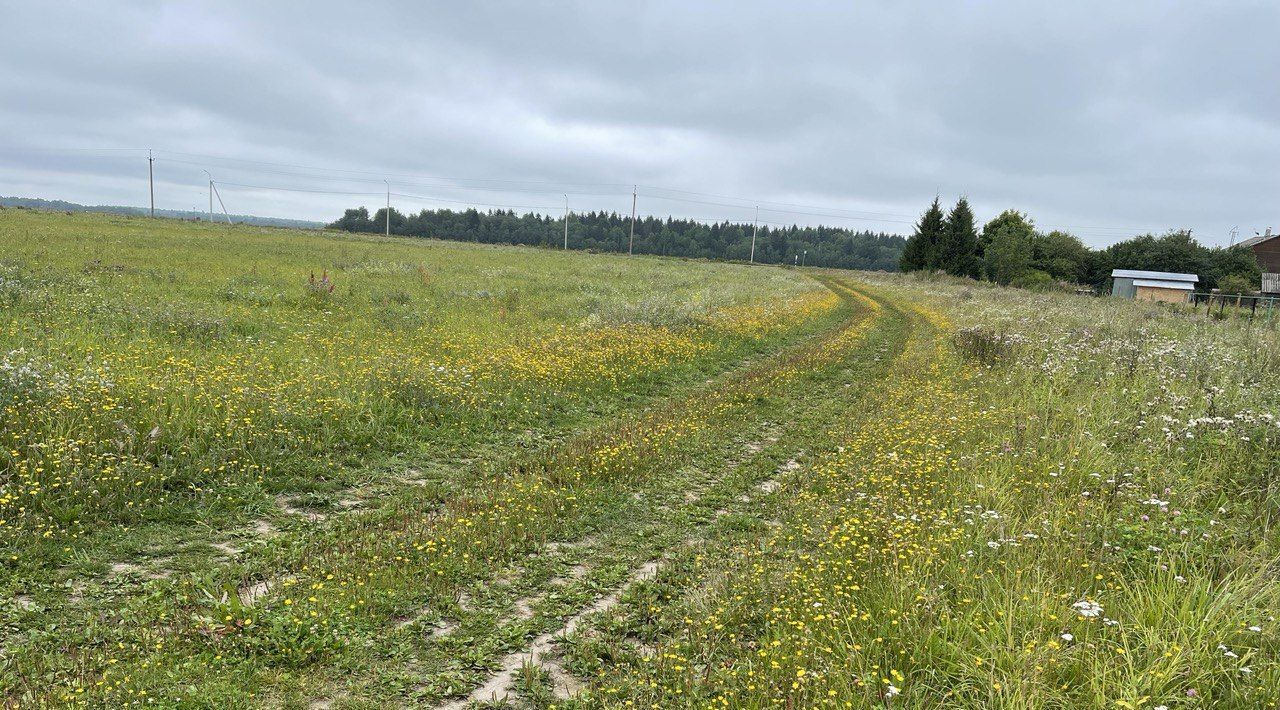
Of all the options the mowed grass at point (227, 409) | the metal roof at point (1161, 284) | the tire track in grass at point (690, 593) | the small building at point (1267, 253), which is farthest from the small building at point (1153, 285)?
the tire track in grass at point (690, 593)

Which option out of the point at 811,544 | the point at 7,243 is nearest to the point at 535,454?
the point at 811,544

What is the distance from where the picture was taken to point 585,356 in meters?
13.0

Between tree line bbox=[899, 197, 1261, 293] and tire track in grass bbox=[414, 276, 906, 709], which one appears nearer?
tire track in grass bbox=[414, 276, 906, 709]

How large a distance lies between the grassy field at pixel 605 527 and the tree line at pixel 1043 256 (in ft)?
189

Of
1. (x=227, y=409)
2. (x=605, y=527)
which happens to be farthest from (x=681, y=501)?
(x=227, y=409)

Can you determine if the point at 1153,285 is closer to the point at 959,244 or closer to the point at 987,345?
the point at 959,244

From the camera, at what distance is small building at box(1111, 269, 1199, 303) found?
59.8m

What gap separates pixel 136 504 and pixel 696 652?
17.6 ft

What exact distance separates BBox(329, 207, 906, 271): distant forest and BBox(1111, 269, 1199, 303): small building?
7910 cm

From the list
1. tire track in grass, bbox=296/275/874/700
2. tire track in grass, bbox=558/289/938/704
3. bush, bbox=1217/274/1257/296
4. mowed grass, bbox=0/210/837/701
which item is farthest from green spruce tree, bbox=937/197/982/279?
tire track in grass, bbox=558/289/938/704

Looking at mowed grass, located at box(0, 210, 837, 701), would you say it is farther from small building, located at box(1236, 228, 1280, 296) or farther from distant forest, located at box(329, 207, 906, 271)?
distant forest, located at box(329, 207, 906, 271)

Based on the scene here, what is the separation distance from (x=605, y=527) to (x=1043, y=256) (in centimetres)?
9720

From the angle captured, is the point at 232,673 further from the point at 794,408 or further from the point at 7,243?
the point at 7,243

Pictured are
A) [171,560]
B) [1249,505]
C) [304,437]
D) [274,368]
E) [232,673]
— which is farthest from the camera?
[274,368]
